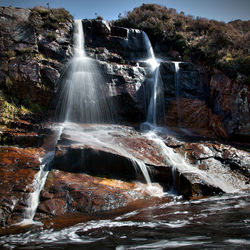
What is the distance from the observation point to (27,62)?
10.8 meters

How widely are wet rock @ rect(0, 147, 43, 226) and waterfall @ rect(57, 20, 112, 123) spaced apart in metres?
4.42

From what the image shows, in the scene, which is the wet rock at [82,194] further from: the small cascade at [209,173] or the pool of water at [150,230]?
the small cascade at [209,173]

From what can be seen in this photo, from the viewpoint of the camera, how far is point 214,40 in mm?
15000

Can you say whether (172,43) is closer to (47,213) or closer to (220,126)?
(220,126)

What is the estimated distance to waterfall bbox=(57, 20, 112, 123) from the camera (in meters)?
11.4

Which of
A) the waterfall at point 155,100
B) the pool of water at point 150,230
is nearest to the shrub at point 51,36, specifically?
the waterfall at point 155,100

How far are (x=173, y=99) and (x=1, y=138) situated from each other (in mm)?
9507

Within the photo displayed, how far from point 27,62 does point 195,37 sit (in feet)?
44.7

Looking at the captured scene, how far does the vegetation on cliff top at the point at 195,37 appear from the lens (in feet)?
41.0

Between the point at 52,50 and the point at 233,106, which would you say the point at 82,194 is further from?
the point at 52,50

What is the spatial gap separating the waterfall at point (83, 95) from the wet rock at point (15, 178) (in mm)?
4419

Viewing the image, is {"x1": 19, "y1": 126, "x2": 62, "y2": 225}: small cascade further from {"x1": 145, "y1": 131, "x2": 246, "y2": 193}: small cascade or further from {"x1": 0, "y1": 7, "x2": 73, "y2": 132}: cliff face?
{"x1": 145, "y1": 131, "x2": 246, "y2": 193}: small cascade

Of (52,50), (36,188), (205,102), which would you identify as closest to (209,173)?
(36,188)

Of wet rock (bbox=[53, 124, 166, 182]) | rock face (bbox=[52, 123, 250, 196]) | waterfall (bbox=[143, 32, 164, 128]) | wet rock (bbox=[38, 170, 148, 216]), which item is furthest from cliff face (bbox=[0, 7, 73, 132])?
waterfall (bbox=[143, 32, 164, 128])
